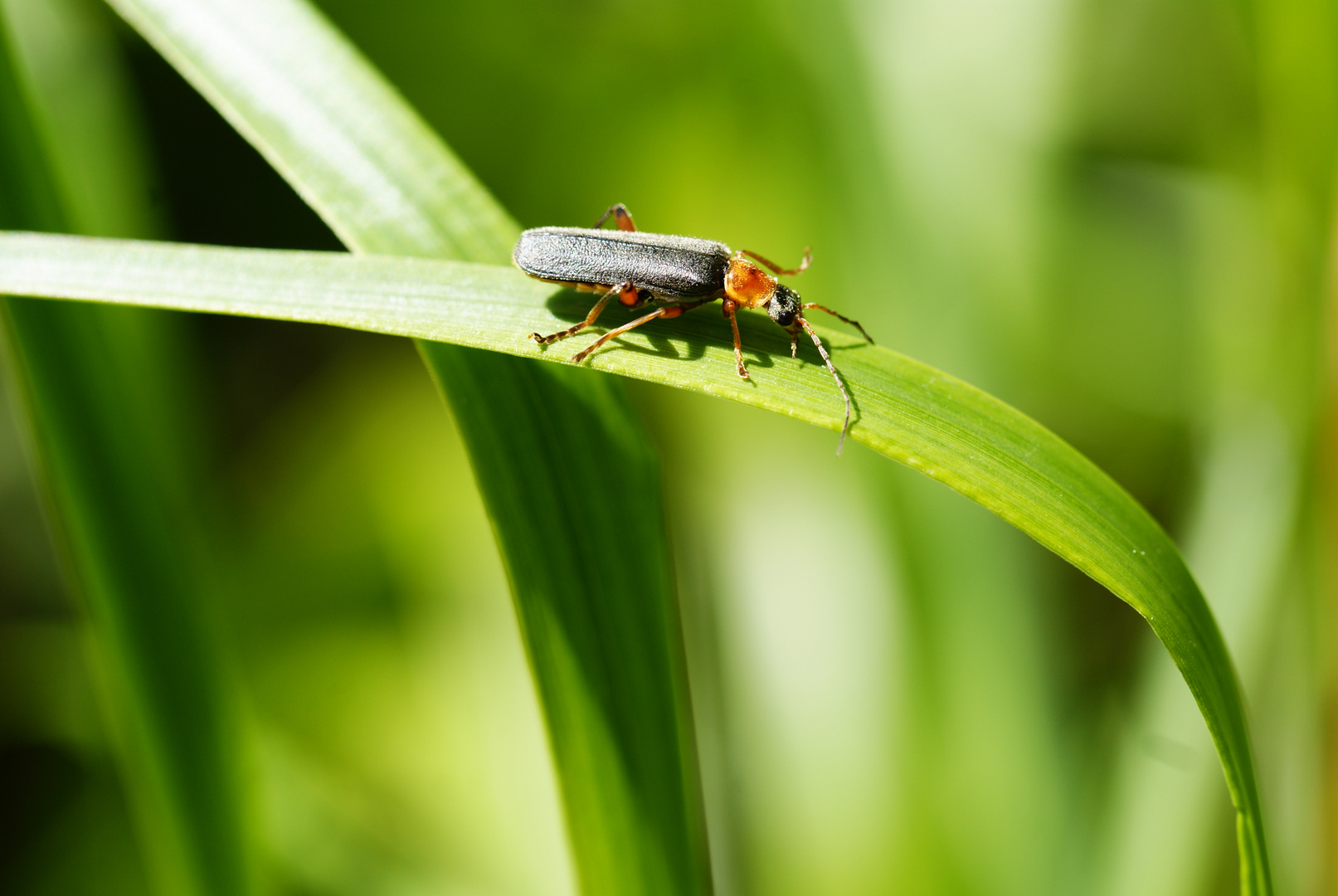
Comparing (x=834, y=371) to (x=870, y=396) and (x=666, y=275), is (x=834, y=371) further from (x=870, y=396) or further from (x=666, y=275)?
(x=666, y=275)

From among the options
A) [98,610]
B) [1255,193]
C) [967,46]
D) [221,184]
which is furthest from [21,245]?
[1255,193]

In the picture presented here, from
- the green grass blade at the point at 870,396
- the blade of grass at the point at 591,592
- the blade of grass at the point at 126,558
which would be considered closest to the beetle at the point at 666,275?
the green grass blade at the point at 870,396

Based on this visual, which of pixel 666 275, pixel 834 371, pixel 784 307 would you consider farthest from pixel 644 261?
pixel 834 371

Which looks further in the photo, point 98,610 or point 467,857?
point 467,857

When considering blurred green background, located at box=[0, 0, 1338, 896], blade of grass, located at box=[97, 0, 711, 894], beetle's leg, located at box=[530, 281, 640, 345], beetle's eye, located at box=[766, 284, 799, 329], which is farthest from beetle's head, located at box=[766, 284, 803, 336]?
blade of grass, located at box=[97, 0, 711, 894]

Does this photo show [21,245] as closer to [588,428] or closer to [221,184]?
[588,428]

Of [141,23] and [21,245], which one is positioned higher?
[141,23]
